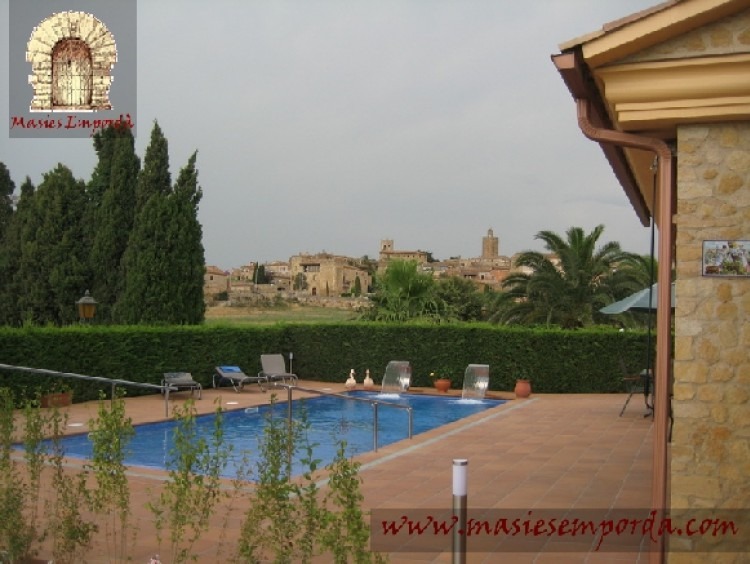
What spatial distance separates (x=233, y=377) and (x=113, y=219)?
31.5 ft

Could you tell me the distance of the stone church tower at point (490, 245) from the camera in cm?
8169

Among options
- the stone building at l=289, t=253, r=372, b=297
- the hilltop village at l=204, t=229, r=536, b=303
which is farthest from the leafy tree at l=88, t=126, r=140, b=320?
the stone building at l=289, t=253, r=372, b=297

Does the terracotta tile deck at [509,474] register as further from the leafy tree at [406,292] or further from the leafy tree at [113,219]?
the leafy tree at [406,292]

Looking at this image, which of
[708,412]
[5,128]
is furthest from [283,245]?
[708,412]

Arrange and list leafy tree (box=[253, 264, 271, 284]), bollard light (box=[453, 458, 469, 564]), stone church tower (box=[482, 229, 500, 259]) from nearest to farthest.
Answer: bollard light (box=[453, 458, 469, 564]), leafy tree (box=[253, 264, 271, 284]), stone church tower (box=[482, 229, 500, 259])

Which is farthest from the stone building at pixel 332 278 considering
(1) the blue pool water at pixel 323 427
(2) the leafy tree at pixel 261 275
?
(1) the blue pool water at pixel 323 427

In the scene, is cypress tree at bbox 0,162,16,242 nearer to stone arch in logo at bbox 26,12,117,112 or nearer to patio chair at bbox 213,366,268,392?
stone arch in logo at bbox 26,12,117,112

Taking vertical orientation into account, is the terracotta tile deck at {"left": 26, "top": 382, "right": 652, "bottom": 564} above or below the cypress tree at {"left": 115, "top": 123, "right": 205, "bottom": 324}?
below

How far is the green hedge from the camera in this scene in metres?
14.9

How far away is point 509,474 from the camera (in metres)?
8.14

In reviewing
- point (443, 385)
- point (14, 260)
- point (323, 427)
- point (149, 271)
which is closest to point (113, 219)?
point (149, 271)

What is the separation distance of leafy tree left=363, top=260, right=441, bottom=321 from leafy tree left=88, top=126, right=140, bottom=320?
8.44 m

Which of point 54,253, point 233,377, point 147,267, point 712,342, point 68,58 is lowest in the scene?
point 233,377

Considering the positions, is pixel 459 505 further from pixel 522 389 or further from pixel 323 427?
pixel 522 389
